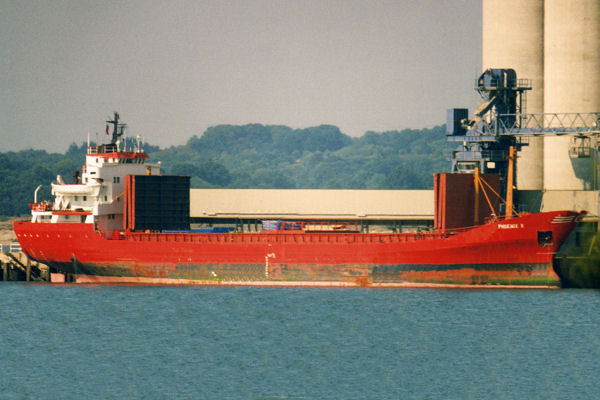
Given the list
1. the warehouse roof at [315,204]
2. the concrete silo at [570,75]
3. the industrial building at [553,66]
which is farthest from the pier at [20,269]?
the concrete silo at [570,75]

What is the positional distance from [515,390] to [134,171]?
32.8 meters

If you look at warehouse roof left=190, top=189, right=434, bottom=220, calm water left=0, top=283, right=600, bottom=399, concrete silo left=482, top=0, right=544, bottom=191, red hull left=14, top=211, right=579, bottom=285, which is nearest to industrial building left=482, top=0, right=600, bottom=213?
concrete silo left=482, top=0, right=544, bottom=191

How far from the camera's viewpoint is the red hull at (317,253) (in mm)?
52875

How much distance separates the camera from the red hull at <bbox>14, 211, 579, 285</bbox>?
2082 inches

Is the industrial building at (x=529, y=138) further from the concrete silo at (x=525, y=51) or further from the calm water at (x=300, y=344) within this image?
the calm water at (x=300, y=344)

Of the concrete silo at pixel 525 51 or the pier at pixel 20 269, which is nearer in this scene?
the pier at pixel 20 269

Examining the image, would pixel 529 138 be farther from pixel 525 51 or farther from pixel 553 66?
pixel 525 51

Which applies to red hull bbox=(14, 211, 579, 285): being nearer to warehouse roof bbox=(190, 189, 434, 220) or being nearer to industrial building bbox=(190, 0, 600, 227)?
industrial building bbox=(190, 0, 600, 227)

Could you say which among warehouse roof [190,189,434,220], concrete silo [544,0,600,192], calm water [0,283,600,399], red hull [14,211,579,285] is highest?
concrete silo [544,0,600,192]

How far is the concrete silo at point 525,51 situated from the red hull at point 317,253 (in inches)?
753

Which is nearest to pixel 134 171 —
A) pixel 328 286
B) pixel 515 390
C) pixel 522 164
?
pixel 328 286

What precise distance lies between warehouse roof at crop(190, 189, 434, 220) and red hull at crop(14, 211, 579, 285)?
45.8 ft

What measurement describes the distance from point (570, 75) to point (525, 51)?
11.7 ft

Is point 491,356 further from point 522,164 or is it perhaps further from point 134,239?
point 522,164
